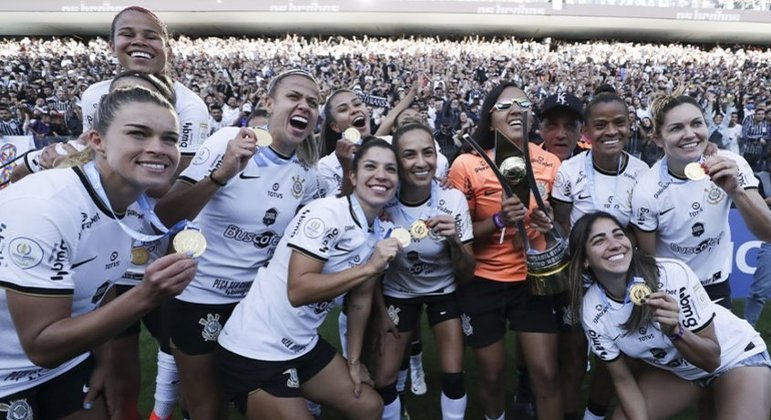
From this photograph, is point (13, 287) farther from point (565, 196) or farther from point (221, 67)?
point (221, 67)

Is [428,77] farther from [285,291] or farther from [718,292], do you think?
[285,291]

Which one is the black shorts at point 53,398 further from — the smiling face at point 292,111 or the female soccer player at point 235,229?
the smiling face at point 292,111

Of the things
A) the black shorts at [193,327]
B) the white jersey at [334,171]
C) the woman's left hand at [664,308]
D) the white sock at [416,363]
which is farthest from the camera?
the white sock at [416,363]

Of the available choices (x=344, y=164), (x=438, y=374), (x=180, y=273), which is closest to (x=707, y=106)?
(x=438, y=374)

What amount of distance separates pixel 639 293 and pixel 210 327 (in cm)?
244

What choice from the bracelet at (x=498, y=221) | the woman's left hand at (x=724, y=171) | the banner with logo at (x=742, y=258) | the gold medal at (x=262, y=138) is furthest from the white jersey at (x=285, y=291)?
the banner with logo at (x=742, y=258)

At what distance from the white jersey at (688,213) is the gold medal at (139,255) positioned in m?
2.88

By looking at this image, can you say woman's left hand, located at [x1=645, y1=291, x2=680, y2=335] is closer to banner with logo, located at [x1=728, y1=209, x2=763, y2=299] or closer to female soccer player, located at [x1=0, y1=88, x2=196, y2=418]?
female soccer player, located at [x1=0, y1=88, x2=196, y2=418]

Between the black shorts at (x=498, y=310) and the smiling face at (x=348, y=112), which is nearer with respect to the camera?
the black shorts at (x=498, y=310)

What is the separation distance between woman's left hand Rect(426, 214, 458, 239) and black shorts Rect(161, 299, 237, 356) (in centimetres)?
Result: 140

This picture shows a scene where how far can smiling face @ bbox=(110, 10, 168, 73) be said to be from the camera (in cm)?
333

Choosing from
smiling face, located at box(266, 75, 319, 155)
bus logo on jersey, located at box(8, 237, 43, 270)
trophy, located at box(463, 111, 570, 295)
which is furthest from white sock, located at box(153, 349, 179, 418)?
trophy, located at box(463, 111, 570, 295)

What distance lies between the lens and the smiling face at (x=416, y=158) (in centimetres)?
334

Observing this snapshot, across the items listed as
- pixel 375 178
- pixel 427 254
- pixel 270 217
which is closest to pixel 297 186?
pixel 270 217
